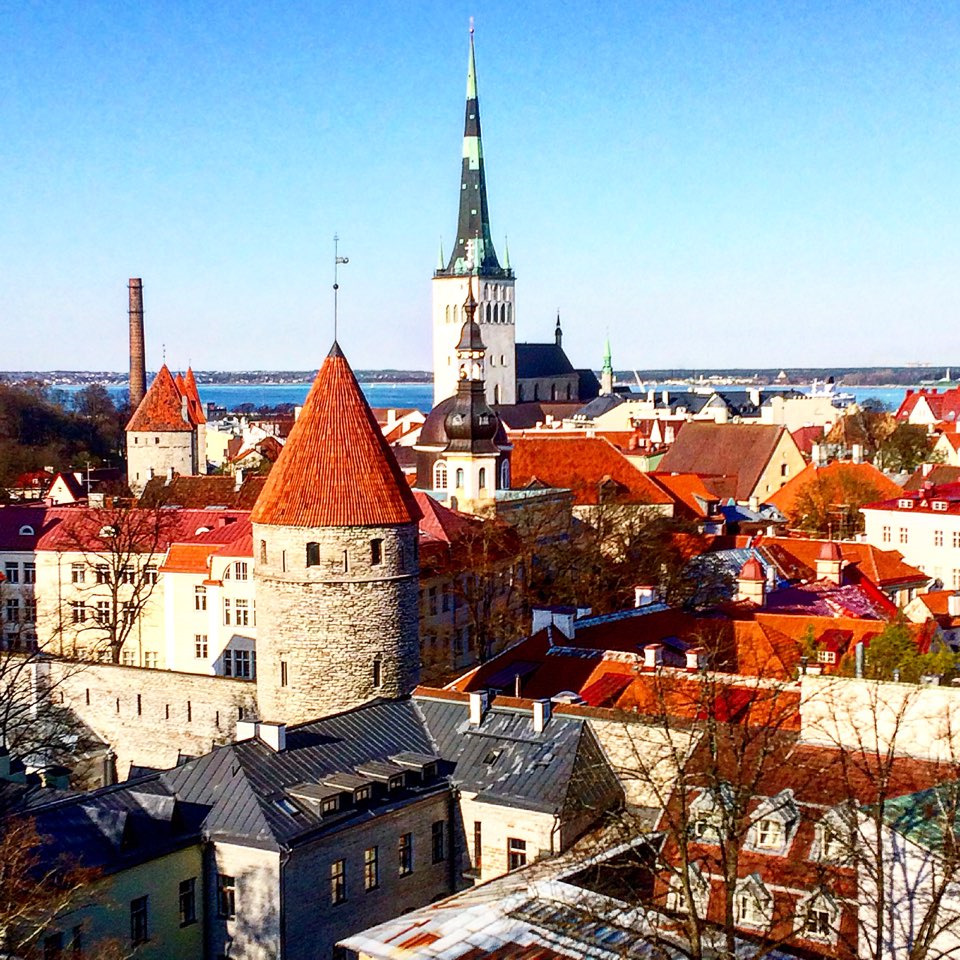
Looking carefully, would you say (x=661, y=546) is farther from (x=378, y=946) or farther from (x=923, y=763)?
(x=378, y=946)

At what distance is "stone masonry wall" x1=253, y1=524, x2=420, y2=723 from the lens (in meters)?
26.2

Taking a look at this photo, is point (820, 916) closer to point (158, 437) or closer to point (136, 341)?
point (158, 437)

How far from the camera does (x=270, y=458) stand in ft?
277

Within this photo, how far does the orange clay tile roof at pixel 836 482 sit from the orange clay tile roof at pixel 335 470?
37.9 metres

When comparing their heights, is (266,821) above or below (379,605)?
below

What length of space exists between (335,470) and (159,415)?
48.6 meters

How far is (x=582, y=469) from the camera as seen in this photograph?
59.2 m

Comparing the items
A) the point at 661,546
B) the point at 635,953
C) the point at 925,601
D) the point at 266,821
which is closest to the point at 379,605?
the point at 266,821

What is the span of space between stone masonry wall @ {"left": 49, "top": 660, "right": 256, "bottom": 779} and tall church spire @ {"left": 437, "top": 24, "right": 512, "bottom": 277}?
82077 millimetres

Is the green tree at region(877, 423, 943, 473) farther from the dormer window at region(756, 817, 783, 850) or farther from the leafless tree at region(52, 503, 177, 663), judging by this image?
the dormer window at region(756, 817, 783, 850)

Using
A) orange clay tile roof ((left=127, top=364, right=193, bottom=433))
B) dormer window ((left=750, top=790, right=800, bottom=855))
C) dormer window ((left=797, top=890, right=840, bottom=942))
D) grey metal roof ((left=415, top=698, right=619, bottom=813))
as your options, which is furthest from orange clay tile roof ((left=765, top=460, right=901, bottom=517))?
dormer window ((left=797, top=890, right=840, bottom=942))

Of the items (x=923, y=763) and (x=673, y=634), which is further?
(x=673, y=634)

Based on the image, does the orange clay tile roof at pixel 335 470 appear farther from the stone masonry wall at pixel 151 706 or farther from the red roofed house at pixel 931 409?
the red roofed house at pixel 931 409

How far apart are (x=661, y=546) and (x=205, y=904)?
1116 inches
